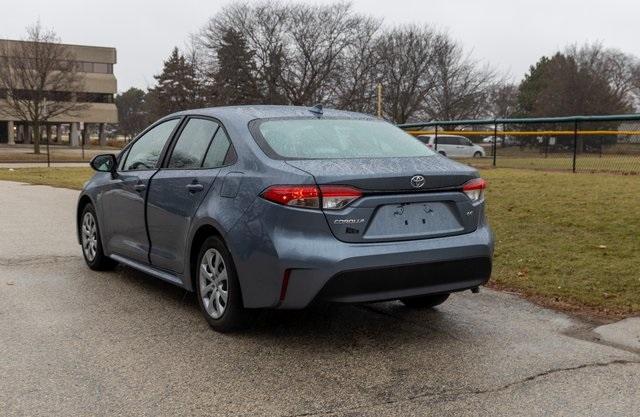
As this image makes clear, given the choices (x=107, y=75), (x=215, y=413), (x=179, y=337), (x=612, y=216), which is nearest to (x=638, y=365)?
(x=215, y=413)

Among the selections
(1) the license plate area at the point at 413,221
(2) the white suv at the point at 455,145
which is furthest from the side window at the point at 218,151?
(2) the white suv at the point at 455,145

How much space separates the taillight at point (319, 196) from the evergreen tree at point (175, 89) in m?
63.9

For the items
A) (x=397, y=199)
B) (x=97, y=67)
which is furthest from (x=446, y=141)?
(x=97, y=67)

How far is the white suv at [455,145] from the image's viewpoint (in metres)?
26.2

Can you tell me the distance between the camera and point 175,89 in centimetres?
7338

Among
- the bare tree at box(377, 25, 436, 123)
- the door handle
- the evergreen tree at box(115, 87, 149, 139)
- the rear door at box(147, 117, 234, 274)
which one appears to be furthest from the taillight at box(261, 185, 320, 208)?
the evergreen tree at box(115, 87, 149, 139)

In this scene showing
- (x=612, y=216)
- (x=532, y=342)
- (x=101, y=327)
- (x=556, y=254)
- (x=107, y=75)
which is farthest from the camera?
(x=107, y=75)

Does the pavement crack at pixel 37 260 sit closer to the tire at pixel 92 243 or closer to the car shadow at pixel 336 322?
the tire at pixel 92 243

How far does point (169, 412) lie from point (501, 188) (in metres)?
10.0

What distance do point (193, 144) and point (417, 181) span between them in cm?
193

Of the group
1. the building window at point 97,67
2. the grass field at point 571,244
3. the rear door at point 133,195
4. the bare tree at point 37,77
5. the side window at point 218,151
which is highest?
the building window at point 97,67

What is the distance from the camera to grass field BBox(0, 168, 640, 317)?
5.96 metres

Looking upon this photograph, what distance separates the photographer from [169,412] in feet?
11.6

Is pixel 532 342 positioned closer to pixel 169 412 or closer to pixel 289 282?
pixel 289 282
